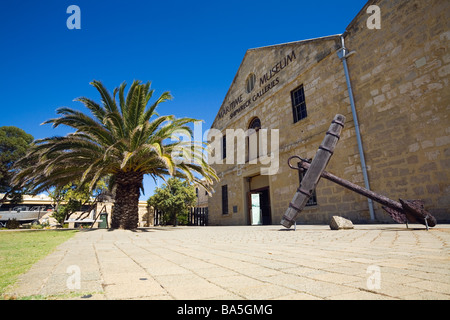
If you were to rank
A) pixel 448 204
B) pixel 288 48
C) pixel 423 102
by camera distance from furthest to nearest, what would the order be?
pixel 288 48, pixel 423 102, pixel 448 204

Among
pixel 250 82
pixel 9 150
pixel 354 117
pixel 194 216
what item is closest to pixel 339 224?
pixel 354 117

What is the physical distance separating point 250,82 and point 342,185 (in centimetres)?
1106

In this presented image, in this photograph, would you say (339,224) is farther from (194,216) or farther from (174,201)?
(194,216)

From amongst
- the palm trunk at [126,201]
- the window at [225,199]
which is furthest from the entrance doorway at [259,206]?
the palm trunk at [126,201]

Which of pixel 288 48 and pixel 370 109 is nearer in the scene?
pixel 370 109

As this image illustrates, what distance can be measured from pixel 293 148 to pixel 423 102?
472cm

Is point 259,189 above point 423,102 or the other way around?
the other way around

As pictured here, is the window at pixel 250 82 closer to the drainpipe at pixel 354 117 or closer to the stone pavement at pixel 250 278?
the drainpipe at pixel 354 117

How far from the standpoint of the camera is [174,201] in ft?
55.8

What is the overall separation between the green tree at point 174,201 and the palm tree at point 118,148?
738 cm

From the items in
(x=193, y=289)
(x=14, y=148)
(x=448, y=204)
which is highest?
(x=14, y=148)
